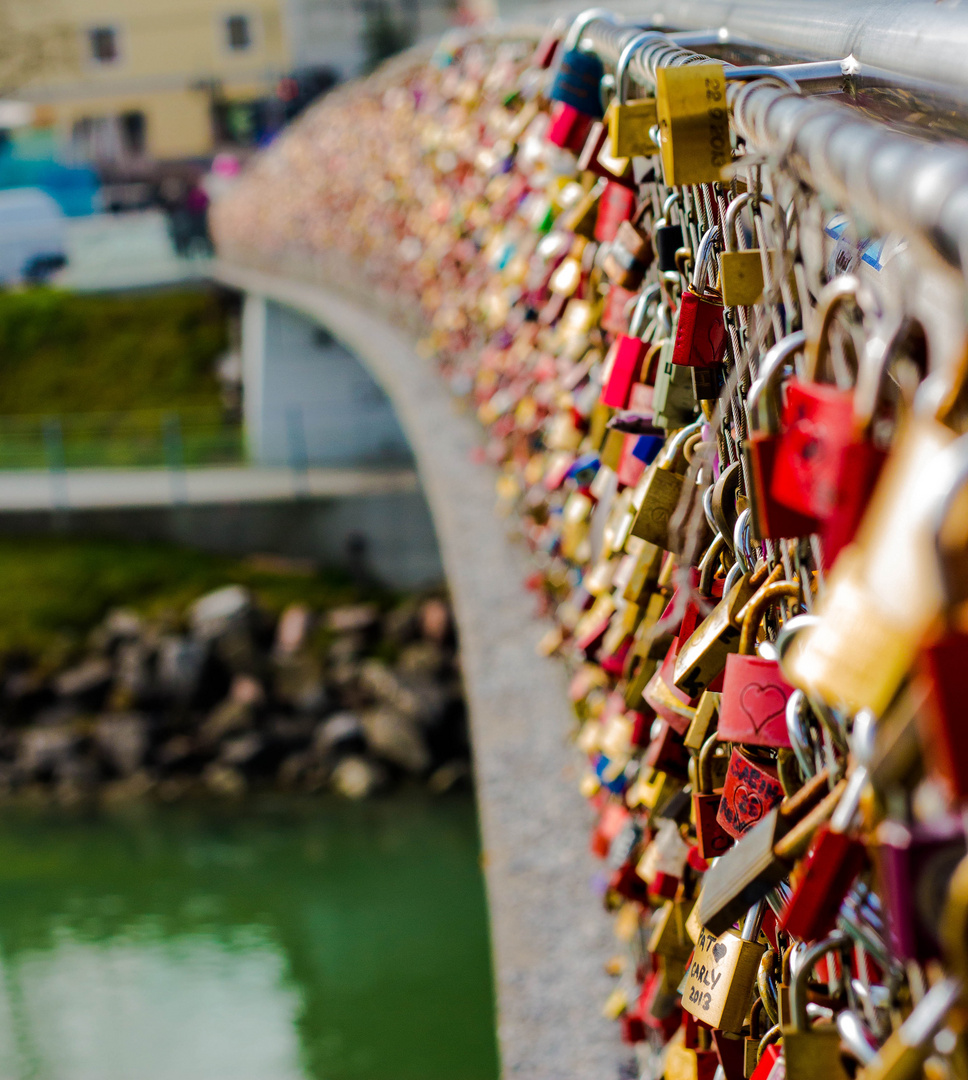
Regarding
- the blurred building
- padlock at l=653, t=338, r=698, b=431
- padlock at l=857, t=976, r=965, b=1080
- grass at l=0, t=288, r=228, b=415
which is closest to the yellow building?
the blurred building

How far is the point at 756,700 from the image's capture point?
1197 mm

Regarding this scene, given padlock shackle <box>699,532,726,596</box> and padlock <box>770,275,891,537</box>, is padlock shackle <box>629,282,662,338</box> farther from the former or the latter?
padlock <box>770,275,891,537</box>

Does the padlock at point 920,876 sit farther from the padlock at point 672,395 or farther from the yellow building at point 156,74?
the yellow building at point 156,74

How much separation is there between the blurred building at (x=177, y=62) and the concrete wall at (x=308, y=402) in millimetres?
22028

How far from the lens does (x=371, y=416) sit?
20.5 meters

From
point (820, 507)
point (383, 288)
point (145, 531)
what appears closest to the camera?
point (820, 507)

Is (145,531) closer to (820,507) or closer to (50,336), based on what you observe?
(50,336)

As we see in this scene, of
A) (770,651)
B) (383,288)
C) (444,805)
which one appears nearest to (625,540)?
(770,651)

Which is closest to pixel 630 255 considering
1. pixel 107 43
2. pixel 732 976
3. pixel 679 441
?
pixel 679 441

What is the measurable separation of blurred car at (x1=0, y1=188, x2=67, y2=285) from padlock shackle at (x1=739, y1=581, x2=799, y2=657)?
1195 inches

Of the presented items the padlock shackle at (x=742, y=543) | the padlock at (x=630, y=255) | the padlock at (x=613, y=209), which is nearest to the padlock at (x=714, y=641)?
the padlock shackle at (x=742, y=543)

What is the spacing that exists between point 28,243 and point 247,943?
22.2 meters

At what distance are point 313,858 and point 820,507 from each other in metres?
12.8

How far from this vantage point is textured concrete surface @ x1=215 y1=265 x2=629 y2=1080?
2.43 metres
